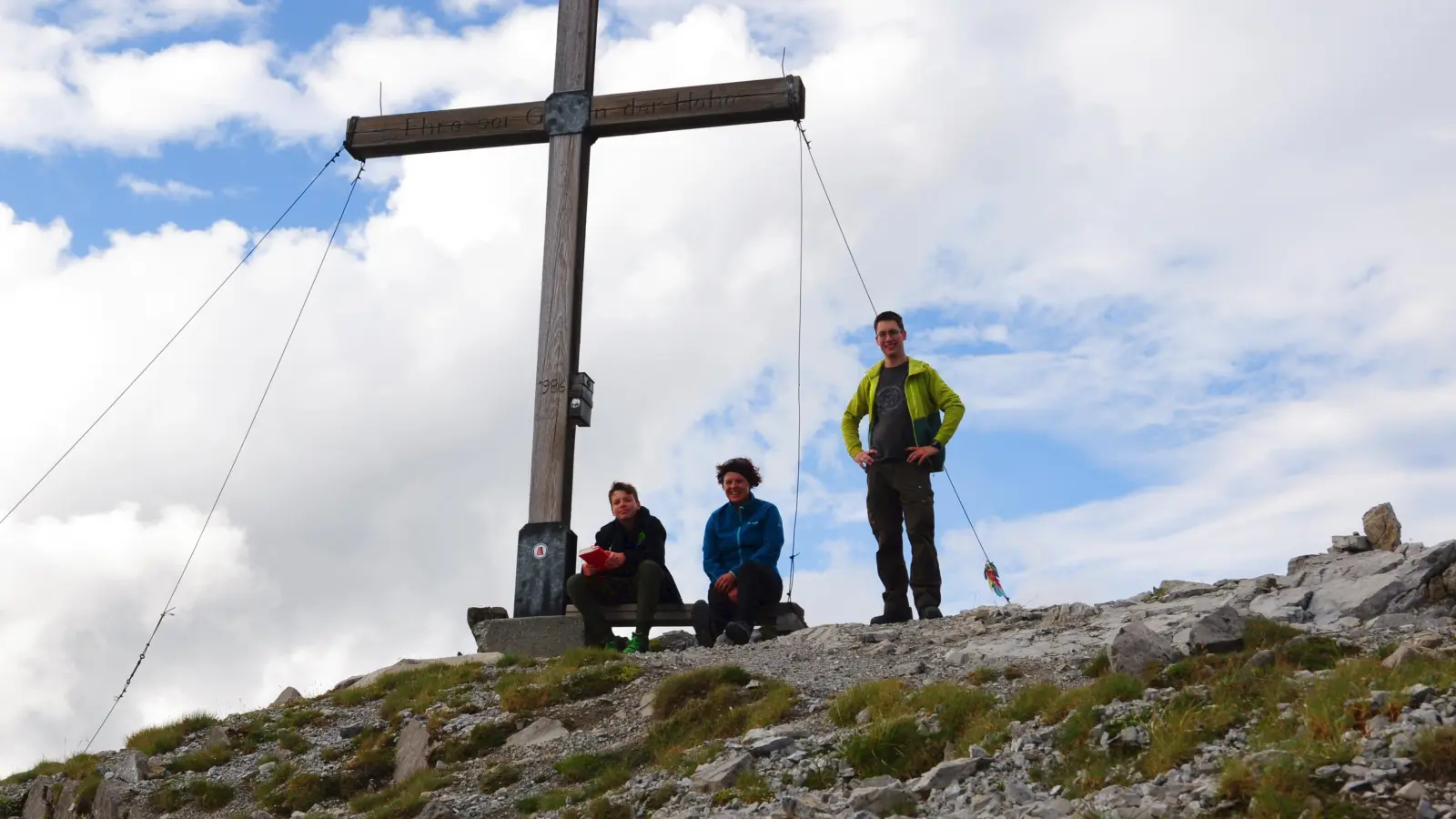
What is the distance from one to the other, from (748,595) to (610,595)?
1.32 m

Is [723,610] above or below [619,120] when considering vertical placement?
below

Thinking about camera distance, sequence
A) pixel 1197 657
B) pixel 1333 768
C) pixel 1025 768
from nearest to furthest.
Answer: pixel 1333 768, pixel 1025 768, pixel 1197 657

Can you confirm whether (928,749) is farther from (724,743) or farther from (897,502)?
(897,502)

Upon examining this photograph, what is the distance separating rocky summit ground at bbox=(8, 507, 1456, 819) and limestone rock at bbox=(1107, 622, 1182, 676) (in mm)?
13

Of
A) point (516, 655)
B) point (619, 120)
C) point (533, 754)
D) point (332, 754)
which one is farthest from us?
point (619, 120)

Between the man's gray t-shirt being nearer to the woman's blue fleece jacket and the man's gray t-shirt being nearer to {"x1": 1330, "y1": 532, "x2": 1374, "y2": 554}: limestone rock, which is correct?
the woman's blue fleece jacket

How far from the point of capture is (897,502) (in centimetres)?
1191

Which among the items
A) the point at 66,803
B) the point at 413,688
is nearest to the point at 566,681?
the point at 413,688

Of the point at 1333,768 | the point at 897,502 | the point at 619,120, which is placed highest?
the point at 619,120

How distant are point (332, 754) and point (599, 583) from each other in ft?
9.61

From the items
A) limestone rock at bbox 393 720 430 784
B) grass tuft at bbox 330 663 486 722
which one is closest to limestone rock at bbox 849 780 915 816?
limestone rock at bbox 393 720 430 784

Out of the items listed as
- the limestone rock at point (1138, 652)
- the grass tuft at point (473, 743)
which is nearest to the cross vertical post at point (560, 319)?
the grass tuft at point (473, 743)

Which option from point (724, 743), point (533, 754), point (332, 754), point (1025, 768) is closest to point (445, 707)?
point (332, 754)

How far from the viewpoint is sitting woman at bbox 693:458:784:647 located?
11469 millimetres
